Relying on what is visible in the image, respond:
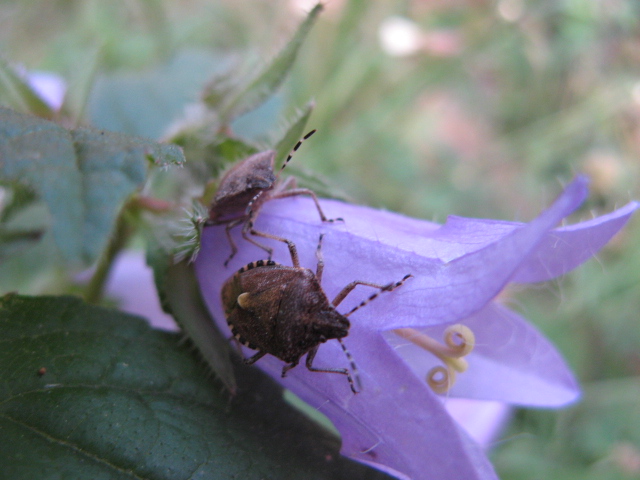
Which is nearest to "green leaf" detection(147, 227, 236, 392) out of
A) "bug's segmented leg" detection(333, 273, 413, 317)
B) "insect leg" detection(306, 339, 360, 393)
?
"insect leg" detection(306, 339, 360, 393)

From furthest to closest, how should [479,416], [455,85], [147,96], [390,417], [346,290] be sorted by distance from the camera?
[455,85]
[147,96]
[479,416]
[346,290]
[390,417]

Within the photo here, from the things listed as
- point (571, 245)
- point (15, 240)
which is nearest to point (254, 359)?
point (571, 245)

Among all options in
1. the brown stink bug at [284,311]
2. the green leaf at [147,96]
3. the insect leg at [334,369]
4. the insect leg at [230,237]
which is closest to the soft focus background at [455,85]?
the green leaf at [147,96]

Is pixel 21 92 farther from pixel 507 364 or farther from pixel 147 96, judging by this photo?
pixel 507 364

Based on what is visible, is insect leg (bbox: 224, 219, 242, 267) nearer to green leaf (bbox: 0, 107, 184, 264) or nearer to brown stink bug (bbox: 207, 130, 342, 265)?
brown stink bug (bbox: 207, 130, 342, 265)

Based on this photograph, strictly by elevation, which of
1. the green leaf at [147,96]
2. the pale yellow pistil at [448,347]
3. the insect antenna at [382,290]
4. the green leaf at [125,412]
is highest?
the insect antenna at [382,290]

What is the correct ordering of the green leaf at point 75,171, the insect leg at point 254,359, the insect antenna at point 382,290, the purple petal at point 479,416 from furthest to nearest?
the purple petal at point 479,416
the insect leg at point 254,359
the insect antenna at point 382,290
the green leaf at point 75,171

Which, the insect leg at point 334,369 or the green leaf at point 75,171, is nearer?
the green leaf at point 75,171

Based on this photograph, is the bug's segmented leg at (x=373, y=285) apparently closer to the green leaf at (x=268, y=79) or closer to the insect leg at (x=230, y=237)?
the insect leg at (x=230, y=237)
